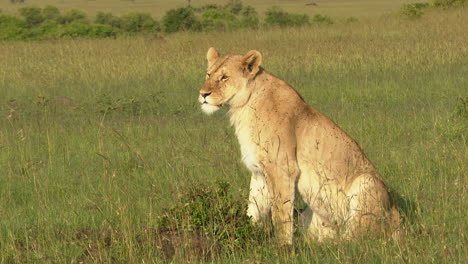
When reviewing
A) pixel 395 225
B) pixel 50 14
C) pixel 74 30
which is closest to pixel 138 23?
pixel 74 30

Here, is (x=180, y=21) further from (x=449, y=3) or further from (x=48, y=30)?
(x=449, y=3)

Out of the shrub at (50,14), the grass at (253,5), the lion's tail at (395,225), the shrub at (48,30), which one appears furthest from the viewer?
the grass at (253,5)

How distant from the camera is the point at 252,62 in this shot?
5395 millimetres

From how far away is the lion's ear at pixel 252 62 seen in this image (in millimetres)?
5340

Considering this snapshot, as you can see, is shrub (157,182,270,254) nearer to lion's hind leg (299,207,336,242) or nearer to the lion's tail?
lion's hind leg (299,207,336,242)

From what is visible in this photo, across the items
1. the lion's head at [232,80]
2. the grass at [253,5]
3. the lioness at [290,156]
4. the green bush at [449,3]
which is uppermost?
the lion's head at [232,80]

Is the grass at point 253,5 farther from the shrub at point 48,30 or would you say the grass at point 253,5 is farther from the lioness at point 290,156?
the lioness at point 290,156

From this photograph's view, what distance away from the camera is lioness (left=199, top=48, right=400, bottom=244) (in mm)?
5012

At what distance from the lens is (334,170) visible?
16.9 ft

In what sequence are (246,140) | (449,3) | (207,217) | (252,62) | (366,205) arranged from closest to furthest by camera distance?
(366,205) → (207,217) → (246,140) → (252,62) → (449,3)

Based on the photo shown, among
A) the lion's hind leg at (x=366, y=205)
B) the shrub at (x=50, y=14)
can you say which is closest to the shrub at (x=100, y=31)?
the shrub at (x=50, y=14)

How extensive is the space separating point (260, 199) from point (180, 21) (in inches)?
895

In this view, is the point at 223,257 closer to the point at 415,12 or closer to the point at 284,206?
the point at 284,206

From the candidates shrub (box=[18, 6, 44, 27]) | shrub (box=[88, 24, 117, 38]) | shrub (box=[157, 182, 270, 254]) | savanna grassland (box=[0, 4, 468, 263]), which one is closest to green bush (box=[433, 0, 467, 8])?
savanna grassland (box=[0, 4, 468, 263])
